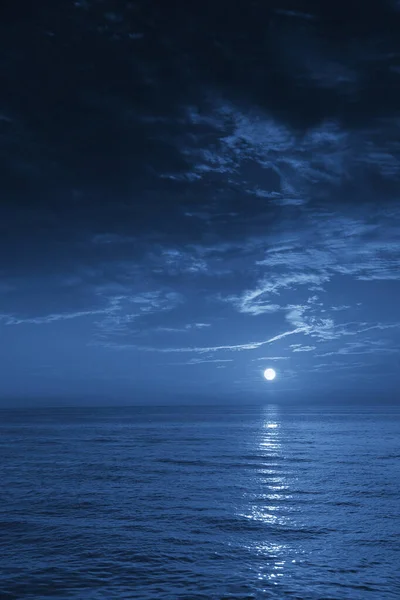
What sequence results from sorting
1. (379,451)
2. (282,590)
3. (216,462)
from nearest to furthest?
(282,590), (216,462), (379,451)

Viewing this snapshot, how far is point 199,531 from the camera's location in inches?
883

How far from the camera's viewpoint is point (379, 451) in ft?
182

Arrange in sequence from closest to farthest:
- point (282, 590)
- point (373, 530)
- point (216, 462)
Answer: point (282, 590)
point (373, 530)
point (216, 462)

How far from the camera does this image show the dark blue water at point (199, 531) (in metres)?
16.0

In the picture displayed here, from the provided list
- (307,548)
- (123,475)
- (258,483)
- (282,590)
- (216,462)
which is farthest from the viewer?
(216,462)

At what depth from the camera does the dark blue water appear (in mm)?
15953

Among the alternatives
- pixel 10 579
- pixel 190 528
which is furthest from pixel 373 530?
pixel 10 579

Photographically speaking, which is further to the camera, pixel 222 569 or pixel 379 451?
pixel 379 451

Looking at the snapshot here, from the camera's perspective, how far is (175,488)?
32.6m

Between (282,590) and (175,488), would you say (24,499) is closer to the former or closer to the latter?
(175,488)

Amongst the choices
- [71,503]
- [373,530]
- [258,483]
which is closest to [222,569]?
[373,530]

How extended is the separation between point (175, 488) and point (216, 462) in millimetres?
14543

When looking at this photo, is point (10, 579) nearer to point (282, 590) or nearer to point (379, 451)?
point (282, 590)

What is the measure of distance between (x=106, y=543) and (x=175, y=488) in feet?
40.8
